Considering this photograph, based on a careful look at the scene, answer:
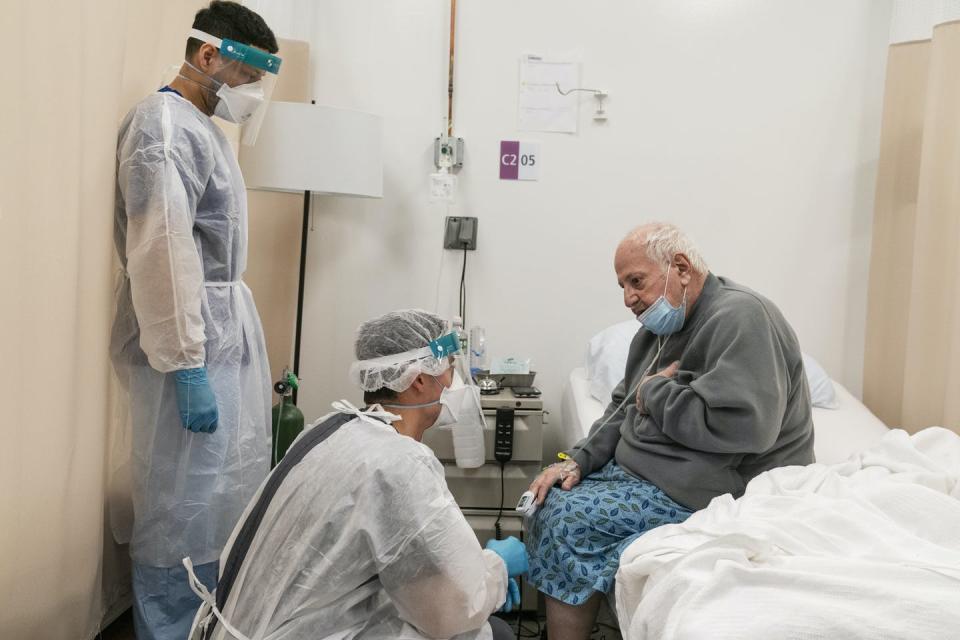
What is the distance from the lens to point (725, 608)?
1113mm

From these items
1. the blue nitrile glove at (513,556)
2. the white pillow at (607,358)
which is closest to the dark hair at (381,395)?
the blue nitrile glove at (513,556)

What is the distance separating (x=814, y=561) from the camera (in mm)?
1180

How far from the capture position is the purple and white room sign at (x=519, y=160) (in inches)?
114

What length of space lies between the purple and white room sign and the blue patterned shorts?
1499 millimetres

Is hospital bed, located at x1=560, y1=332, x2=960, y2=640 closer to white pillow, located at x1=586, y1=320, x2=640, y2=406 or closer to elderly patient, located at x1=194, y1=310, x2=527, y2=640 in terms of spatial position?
elderly patient, located at x1=194, y1=310, x2=527, y2=640

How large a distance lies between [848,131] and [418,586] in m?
2.55

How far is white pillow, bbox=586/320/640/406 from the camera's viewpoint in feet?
8.20

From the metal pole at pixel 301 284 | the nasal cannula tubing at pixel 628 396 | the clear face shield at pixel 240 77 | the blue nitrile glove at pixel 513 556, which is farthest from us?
the metal pole at pixel 301 284

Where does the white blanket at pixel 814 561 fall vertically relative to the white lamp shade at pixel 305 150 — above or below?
below

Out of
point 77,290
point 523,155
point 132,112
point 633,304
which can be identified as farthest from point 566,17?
point 77,290

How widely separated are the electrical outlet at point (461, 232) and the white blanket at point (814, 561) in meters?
1.57

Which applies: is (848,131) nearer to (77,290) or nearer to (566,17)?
(566,17)

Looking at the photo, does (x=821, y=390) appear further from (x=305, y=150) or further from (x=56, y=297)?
(x=56, y=297)

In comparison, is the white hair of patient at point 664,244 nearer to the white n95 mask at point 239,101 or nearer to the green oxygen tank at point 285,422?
the white n95 mask at point 239,101
